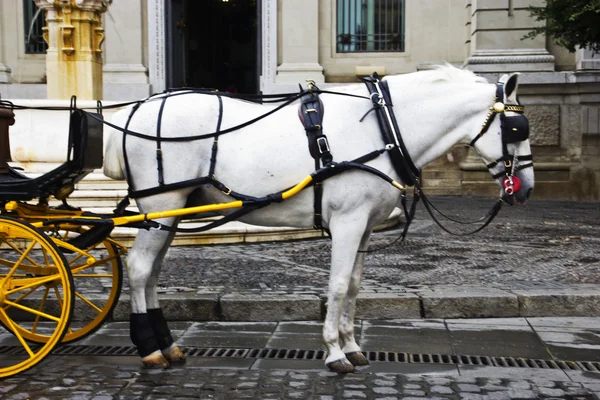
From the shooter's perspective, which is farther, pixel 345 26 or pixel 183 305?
pixel 345 26

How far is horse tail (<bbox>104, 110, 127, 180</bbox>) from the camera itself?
568 centimetres

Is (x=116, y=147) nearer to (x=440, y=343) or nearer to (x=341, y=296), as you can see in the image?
(x=341, y=296)

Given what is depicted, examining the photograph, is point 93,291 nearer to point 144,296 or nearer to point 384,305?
point 144,296

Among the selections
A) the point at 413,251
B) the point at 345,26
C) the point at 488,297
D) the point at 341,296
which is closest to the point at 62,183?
the point at 341,296

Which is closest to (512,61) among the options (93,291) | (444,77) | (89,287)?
(89,287)

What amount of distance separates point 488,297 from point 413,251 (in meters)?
2.99

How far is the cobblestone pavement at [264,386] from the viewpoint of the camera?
4859mm

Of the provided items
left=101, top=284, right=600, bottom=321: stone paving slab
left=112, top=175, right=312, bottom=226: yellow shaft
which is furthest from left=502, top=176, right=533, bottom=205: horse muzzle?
left=101, top=284, right=600, bottom=321: stone paving slab

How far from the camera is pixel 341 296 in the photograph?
5.32m

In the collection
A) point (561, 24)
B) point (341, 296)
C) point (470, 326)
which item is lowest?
point (470, 326)

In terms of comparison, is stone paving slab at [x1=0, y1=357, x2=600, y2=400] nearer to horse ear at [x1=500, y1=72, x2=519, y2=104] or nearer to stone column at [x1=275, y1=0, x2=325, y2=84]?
horse ear at [x1=500, y1=72, x2=519, y2=104]

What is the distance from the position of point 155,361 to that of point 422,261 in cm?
430

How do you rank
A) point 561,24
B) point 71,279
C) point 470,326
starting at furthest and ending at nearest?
point 561,24, point 470,326, point 71,279

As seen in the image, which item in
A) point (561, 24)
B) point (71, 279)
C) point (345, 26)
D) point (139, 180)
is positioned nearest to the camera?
point (71, 279)
